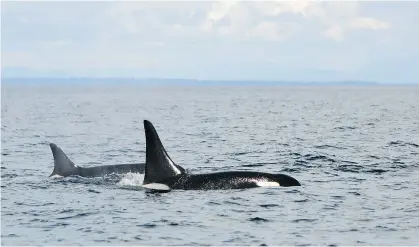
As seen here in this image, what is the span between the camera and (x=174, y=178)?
21.2 meters

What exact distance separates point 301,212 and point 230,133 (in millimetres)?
31019

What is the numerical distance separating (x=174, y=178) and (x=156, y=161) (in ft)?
2.34

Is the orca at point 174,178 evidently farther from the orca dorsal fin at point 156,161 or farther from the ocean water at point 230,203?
the ocean water at point 230,203

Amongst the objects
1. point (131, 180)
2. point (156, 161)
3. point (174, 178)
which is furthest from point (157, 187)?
point (131, 180)

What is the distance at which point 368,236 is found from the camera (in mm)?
15805

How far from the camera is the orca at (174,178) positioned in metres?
21.0

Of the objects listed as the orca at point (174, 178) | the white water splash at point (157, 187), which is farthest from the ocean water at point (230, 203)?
the orca at point (174, 178)

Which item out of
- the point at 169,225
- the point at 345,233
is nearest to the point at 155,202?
the point at 169,225

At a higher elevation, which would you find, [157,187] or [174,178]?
[174,178]

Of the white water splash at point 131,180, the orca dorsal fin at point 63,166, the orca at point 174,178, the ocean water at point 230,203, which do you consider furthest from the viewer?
the orca dorsal fin at point 63,166

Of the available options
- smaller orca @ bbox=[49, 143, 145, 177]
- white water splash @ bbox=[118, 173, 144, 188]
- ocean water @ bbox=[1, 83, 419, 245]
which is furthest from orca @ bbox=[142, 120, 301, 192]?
smaller orca @ bbox=[49, 143, 145, 177]

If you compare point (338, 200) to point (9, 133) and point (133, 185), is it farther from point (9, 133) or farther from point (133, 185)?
point (9, 133)

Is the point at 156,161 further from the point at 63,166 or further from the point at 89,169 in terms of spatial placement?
the point at 63,166

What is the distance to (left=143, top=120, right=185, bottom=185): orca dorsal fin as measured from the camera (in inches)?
828
